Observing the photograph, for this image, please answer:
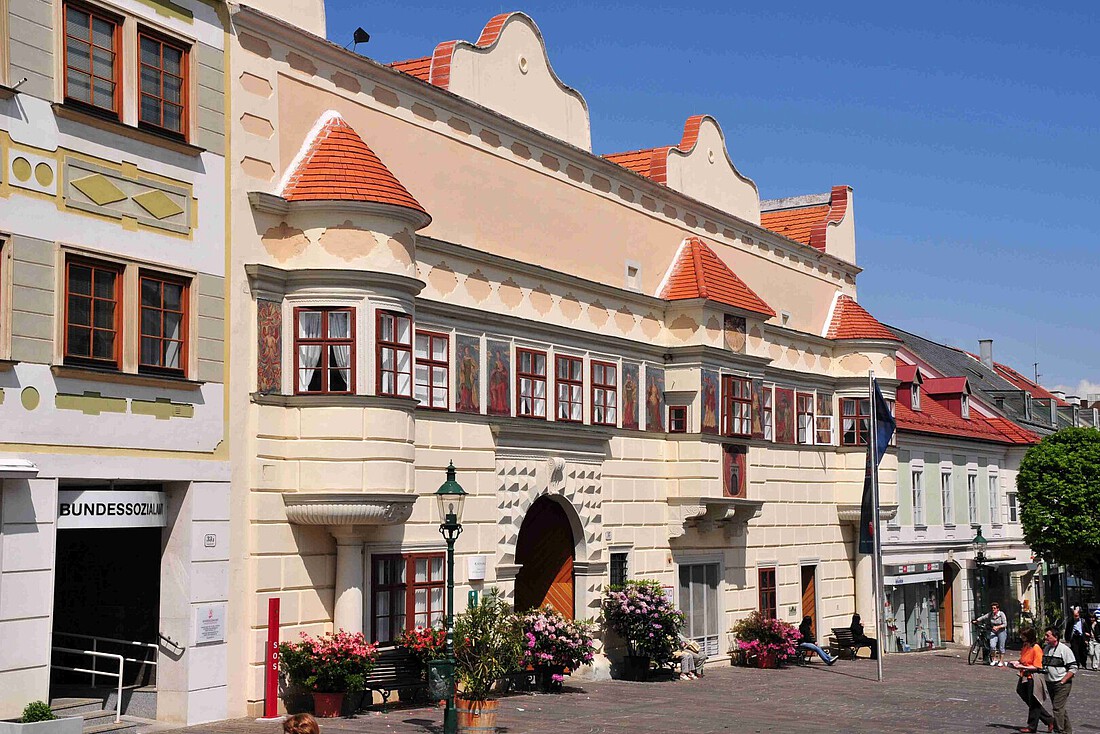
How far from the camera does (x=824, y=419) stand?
36.9 metres

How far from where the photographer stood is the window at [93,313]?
1689cm

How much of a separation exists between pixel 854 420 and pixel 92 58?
979 inches

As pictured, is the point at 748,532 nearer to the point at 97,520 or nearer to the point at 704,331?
the point at 704,331

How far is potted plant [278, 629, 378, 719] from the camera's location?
19.3 meters

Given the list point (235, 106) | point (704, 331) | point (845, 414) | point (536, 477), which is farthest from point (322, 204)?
point (845, 414)

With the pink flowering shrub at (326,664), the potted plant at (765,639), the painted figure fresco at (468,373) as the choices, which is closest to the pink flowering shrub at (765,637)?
the potted plant at (765,639)

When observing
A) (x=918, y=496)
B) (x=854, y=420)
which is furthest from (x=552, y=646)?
(x=918, y=496)

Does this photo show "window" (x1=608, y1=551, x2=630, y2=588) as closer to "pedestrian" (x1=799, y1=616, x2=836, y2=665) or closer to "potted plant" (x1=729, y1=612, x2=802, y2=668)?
"potted plant" (x1=729, y1=612, x2=802, y2=668)

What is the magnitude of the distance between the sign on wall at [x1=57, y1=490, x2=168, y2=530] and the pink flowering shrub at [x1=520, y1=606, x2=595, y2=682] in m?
7.43

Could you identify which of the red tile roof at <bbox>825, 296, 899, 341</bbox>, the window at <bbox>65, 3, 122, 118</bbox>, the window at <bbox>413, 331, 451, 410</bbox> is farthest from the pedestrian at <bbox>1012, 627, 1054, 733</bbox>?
the red tile roof at <bbox>825, 296, 899, 341</bbox>

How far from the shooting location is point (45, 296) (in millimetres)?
16500

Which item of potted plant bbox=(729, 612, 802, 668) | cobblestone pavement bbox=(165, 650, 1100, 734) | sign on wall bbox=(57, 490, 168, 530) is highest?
sign on wall bbox=(57, 490, 168, 530)

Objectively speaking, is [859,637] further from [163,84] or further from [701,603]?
[163,84]

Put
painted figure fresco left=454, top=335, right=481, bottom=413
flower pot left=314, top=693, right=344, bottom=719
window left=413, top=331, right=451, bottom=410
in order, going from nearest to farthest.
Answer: flower pot left=314, top=693, right=344, bottom=719
window left=413, top=331, right=451, bottom=410
painted figure fresco left=454, top=335, right=481, bottom=413
